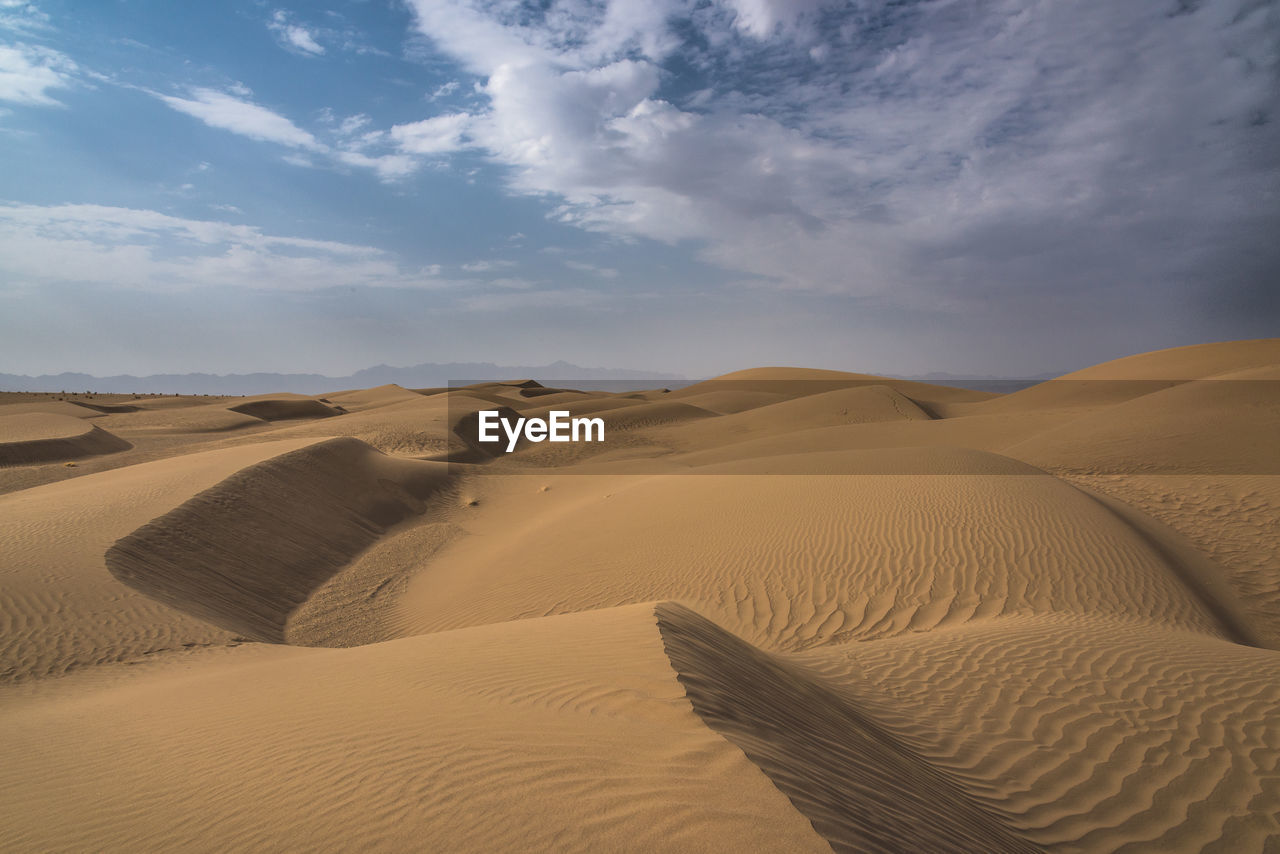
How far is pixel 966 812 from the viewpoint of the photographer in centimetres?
376

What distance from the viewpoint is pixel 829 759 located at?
3.57 meters

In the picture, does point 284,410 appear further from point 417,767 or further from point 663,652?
point 417,767

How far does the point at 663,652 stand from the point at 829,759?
Answer: 1.39 m

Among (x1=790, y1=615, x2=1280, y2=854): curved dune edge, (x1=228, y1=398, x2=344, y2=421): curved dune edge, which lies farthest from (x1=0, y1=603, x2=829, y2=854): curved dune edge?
(x1=228, y1=398, x2=344, y2=421): curved dune edge

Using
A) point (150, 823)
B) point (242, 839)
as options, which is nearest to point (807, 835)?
point (242, 839)

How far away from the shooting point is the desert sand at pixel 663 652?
2.91 metres

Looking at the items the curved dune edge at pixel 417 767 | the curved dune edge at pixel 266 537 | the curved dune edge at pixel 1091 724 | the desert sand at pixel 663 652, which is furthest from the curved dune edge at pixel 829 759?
the curved dune edge at pixel 266 537

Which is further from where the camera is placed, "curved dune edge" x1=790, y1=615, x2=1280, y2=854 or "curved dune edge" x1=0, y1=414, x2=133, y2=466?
"curved dune edge" x1=0, y1=414, x2=133, y2=466

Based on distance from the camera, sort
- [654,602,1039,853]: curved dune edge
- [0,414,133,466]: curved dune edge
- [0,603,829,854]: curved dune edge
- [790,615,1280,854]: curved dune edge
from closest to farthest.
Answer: [0,603,829,854]: curved dune edge → [654,602,1039,853]: curved dune edge → [790,615,1280,854]: curved dune edge → [0,414,133,466]: curved dune edge

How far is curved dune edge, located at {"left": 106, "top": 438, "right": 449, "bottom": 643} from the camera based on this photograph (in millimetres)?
10445

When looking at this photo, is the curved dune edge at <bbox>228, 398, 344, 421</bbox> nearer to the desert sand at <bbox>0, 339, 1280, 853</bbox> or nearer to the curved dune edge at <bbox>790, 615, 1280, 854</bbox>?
the desert sand at <bbox>0, 339, 1280, 853</bbox>

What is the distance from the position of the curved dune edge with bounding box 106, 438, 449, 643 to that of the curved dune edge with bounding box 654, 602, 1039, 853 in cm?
837

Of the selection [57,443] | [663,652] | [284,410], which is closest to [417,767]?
[663,652]

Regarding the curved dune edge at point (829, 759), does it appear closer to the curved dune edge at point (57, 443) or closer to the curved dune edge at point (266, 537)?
the curved dune edge at point (266, 537)
